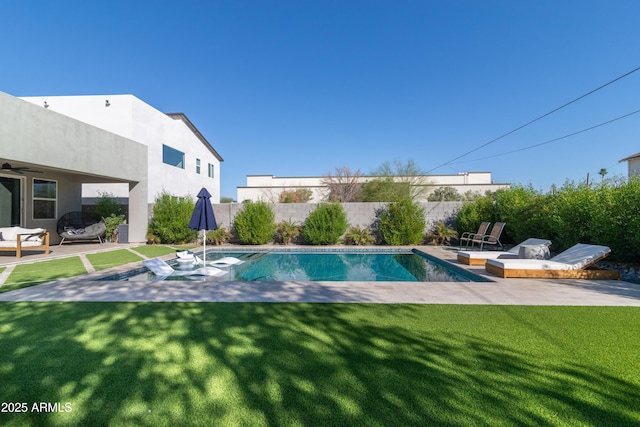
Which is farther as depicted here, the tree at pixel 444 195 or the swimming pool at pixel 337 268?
the tree at pixel 444 195

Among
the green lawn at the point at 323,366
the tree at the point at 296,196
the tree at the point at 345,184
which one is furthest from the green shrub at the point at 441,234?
the tree at the point at 296,196

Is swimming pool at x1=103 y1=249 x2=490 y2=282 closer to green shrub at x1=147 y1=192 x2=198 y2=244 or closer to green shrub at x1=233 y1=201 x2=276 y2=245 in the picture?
green shrub at x1=233 y1=201 x2=276 y2=245

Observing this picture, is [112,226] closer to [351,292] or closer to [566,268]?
[351,292]

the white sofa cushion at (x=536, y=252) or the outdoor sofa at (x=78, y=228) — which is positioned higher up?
the outdoor sofa at (x=78, y=228)

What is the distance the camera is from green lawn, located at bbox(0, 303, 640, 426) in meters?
1.99

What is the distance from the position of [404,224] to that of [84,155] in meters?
12.0

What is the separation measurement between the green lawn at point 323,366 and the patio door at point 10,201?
9.61 metres

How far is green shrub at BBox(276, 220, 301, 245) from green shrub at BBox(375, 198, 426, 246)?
156 inches

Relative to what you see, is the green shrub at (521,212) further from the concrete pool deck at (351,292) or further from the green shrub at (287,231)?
the green shrub at (287,231)

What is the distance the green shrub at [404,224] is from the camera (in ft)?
42.7

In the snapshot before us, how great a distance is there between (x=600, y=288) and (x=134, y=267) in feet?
32.0

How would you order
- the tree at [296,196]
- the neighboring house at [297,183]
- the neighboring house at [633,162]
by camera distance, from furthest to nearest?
the neighboring house at [297,183]
the tree at [296,196]
the neighboring house at [633,162]

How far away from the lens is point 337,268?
9.00 meters

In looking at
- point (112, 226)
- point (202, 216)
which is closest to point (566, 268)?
point (202, 216)
